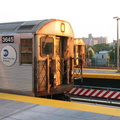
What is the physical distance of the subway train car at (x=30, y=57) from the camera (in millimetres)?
7922

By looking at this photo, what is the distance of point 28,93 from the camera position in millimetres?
7984

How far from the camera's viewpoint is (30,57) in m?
8.02

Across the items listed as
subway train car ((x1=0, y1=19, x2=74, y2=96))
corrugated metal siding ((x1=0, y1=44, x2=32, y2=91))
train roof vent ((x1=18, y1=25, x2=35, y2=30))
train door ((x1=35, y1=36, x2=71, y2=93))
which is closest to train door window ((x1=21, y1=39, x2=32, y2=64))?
subway train car ((x1=0, y1=19, x2=74, y2=96))

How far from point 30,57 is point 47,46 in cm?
83

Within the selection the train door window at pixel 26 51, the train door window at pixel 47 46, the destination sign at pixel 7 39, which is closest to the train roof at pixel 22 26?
the destination sign at pixel 7 39

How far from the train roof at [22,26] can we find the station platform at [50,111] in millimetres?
2649

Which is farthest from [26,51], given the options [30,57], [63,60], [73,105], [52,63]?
[73,105]

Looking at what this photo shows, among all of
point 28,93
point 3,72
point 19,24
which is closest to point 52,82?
point 28,93

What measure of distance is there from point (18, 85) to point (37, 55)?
54.9 inches

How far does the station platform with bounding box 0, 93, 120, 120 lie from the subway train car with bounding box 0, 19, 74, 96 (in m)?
1.15

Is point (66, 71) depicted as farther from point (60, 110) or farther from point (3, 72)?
point (60, 110)

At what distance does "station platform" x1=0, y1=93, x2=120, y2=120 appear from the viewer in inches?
212

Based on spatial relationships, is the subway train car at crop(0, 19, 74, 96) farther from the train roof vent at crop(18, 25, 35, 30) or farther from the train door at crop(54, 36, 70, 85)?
the train door at crop(54, 36, 70, 85)

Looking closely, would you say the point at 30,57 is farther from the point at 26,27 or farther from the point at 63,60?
the point at 63,60
